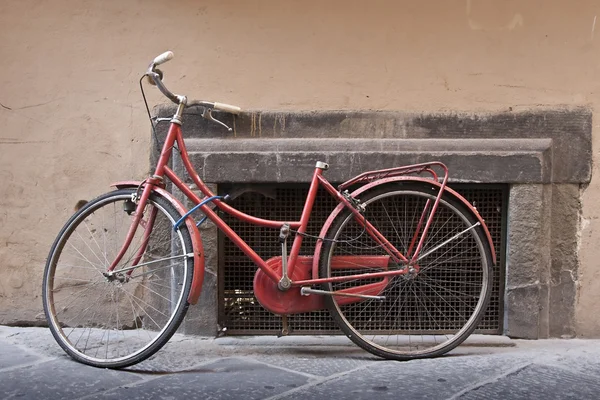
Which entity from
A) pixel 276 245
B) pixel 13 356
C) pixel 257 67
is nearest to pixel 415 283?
pixel 276 245

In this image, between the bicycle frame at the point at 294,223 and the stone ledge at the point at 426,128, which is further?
the stone ledge at the point at 426,128

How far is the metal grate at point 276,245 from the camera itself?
3.13 meters

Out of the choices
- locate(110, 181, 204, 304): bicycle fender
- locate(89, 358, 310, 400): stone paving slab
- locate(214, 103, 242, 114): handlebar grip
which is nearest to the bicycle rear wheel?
locate(89, 358, 310, 400): stone paving slab

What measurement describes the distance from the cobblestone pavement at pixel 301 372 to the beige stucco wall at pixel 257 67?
25.6 inches

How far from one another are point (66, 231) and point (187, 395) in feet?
3.58

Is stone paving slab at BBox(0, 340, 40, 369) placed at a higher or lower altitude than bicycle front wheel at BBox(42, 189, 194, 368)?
lower

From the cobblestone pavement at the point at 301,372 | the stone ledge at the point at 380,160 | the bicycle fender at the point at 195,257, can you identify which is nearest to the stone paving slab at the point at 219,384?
the cobblestone pavement at the point at 301,372

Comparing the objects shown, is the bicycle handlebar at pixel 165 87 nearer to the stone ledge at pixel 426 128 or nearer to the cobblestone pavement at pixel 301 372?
the stone ledge at pixel 426 128

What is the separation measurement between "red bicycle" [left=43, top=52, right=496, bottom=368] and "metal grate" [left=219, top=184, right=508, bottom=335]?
0.16 m

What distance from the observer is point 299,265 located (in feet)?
9.12

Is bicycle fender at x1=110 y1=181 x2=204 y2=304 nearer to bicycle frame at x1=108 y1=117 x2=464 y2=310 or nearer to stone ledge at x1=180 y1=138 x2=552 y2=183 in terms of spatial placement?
bicycle frame at x1=108 y1=117 x2=464 y2=310

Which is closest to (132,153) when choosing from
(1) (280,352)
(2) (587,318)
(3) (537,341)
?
(1) (280,352)

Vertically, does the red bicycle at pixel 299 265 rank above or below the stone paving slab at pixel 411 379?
above

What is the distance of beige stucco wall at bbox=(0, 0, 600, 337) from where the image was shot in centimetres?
308
